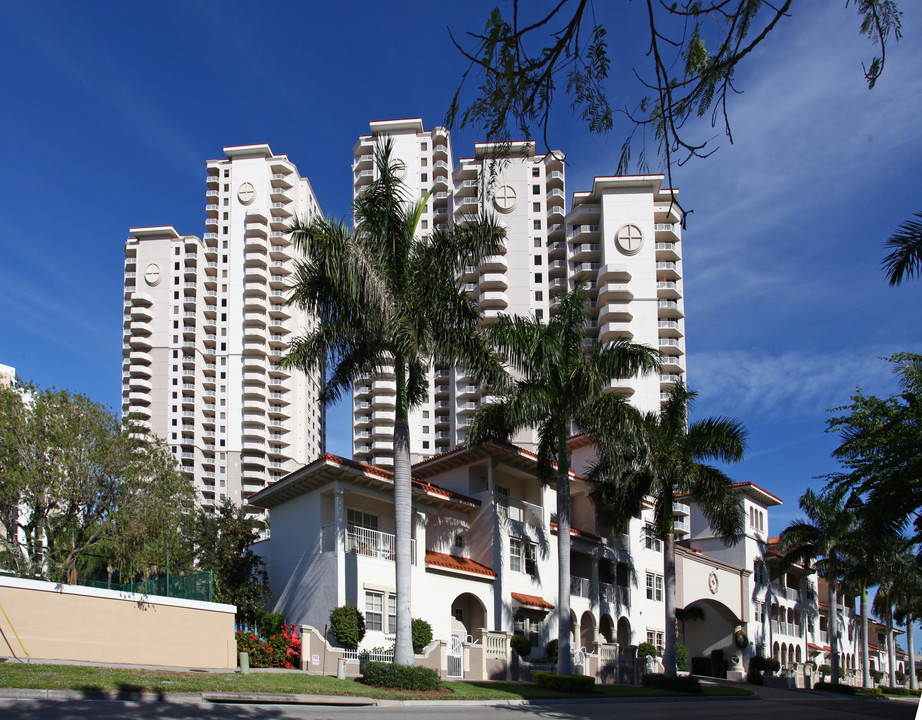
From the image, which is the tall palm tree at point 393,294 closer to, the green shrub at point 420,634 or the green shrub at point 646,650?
the green shrub at point 420,634

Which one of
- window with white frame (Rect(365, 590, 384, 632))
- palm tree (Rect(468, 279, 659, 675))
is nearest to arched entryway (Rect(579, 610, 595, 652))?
palm tree (Rect(468, 279, 659, 675))

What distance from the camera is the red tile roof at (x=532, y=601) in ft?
118

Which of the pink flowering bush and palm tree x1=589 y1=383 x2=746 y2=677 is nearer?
the pink flowering bush

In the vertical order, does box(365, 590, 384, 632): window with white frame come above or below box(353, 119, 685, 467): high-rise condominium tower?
below

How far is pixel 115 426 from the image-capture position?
27.2 meters

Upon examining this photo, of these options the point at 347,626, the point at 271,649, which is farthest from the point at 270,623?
the point at 347,626

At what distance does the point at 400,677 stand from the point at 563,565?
9.10m

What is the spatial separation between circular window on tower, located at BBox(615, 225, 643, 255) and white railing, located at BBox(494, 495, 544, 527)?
59.0 m

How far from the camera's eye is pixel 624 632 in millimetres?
43969

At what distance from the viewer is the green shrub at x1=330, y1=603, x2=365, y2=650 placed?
27.7 metres

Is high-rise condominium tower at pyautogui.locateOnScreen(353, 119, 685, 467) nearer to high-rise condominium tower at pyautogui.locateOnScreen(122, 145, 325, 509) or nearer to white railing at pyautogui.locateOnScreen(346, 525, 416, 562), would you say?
high-rise condominium tower at pyautogui.locateOnScreen(122, 145, 325, 509)

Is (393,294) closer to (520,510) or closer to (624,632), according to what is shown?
(520,510)

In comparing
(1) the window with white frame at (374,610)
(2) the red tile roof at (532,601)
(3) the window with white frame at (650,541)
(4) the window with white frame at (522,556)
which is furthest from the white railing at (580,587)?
(1) the window with white frame at (374,610)

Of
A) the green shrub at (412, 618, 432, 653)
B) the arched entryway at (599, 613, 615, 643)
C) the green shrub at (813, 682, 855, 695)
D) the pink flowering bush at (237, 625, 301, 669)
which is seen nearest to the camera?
the pink flowering bush at (237, 625, 301, 669)
